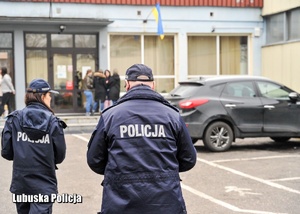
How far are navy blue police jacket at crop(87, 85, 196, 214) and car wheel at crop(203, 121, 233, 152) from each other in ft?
26.2

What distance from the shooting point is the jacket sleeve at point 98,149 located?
3.31 metres

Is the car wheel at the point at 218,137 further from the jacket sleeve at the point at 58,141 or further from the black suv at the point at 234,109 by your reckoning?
the jacket sleeve at the point at 58,141

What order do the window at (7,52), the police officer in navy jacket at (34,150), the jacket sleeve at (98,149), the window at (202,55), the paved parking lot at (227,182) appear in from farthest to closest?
the window at (202,55) → the window at (7,52) → the paved parking lot at (227,182) → the police officer in navy jacket at (34,150) → the jacket sleeve at (98,149)

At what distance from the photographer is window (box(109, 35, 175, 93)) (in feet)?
64.7

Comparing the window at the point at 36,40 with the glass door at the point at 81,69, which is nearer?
the window at the point at 36,40

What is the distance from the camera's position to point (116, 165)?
320cm

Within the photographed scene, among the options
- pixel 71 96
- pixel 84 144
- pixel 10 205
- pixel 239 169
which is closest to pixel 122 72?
pixel 71 96

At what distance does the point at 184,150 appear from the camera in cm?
342

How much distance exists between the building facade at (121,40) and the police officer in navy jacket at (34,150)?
13942mm

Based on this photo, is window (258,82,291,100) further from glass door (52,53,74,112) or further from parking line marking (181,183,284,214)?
glass door (52,53,74,112)

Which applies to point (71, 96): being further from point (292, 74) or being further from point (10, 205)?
point (10, 205)

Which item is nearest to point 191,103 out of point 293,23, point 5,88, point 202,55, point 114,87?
point 114,87

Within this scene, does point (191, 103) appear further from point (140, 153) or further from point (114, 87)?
point (140, 153)

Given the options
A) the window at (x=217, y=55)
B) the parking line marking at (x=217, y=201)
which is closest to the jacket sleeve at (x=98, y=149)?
the parking line marking at (x=217, y=201)
